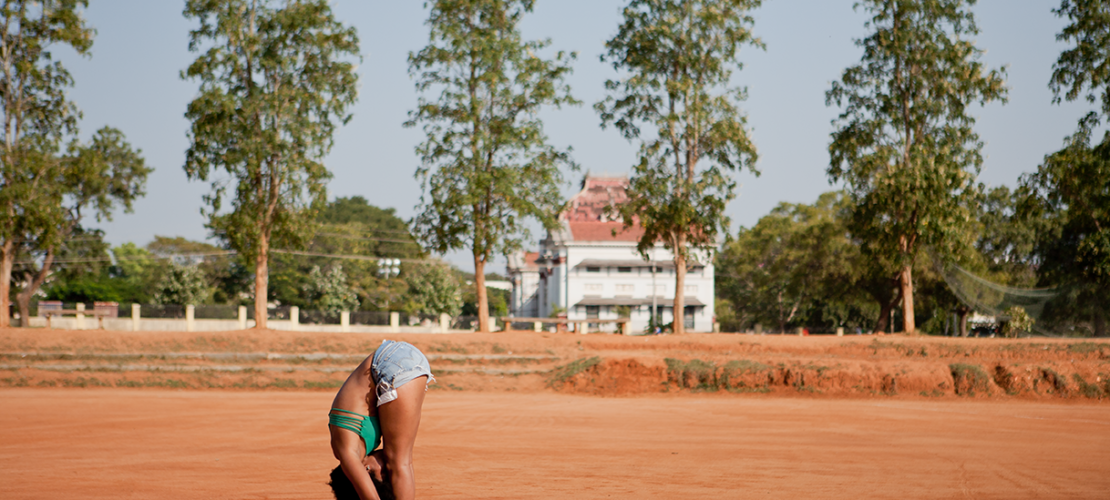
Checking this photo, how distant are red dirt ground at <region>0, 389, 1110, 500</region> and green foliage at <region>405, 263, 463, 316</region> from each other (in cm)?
4446

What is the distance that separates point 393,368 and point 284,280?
6484 cm

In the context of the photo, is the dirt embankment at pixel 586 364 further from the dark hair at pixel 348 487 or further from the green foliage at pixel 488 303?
the green foliage at pixel 488 303

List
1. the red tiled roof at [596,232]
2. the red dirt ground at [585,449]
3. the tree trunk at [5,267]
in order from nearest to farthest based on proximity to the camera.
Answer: the red dirt ground at [585,449] < the tree trunk at [5,267] < the red tiled roof at [596,232]

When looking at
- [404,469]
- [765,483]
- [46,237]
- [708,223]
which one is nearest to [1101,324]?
[708,223]

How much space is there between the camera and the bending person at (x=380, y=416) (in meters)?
3.91

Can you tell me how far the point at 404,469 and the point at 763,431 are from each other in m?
10.9

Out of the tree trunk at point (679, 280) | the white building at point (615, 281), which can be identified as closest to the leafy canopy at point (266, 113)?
the tree trunk at point (679, 280)

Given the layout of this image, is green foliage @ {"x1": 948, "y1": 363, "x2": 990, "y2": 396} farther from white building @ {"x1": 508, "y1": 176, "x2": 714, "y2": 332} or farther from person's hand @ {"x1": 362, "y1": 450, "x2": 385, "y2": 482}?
white building @ {"x1": 508, "y1": 176, "x2": 714, "y2": 332}

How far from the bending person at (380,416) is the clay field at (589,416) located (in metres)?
4.38

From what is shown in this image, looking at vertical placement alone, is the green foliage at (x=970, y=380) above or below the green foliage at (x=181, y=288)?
below

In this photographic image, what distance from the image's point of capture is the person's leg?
391cm

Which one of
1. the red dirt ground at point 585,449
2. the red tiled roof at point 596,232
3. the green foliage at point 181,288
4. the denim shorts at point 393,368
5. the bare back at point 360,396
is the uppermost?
the red tiled roof at point 596,232

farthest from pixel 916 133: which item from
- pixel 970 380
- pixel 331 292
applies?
pixel 331 292

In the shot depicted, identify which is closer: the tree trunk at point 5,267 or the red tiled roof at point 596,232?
the tree trunk at point 5,267
